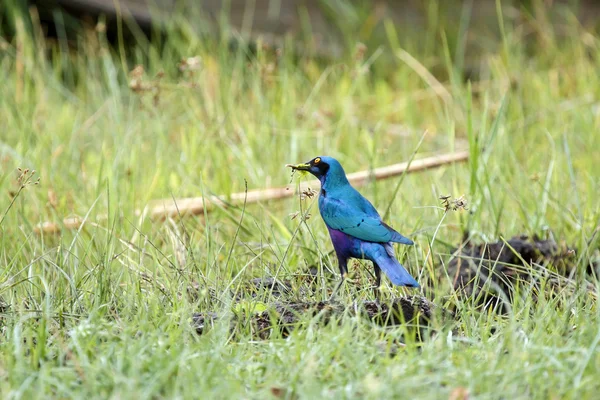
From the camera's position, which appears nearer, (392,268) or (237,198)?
(392,268)

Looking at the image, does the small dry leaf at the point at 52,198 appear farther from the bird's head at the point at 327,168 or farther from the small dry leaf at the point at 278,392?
the small dry leaf at the point at 278,392

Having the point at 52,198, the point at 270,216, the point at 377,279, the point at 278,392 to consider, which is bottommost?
the point at 278,392

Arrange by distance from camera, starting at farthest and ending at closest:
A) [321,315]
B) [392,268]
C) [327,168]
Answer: [327,168] → [392,268] → [321,315]

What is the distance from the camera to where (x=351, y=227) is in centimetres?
290

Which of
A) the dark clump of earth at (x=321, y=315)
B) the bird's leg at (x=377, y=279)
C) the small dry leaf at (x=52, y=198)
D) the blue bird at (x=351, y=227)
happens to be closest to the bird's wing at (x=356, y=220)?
the blue bird at (x=351, y=227)

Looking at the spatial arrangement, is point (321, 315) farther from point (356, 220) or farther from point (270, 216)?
point (270, 216)

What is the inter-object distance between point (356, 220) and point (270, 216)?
938 mm

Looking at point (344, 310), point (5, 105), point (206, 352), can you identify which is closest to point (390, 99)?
point (5, 105)

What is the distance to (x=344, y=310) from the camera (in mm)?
2611

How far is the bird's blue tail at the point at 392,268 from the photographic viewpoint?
8.63ft

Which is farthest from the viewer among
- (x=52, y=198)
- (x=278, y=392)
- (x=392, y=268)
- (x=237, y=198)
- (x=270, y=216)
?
(x=237, y=198)

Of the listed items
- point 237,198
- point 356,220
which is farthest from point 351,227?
point 237,198

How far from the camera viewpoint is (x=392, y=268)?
107 inches

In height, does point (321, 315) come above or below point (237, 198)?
below
